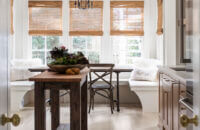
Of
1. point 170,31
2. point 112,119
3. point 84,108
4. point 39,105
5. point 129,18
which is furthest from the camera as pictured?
point 129,18

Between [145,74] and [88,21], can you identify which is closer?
[145,74]

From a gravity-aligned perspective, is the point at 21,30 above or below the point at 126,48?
above

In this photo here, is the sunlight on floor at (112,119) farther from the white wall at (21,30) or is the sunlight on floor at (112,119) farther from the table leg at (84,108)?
the white wall at (21,30)

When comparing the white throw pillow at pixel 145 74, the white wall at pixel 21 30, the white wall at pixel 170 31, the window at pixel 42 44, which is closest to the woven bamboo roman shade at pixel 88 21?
the window at pixel 42 44

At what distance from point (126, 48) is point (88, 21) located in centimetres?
110

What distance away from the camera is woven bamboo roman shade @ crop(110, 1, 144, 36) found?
5805 mm

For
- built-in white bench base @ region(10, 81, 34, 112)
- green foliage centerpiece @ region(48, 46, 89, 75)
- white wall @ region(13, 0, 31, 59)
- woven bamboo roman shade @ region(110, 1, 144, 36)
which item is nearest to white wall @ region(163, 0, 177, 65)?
green foliage centerpiece @ region(48, 46, 89, 75)

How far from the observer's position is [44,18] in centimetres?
584

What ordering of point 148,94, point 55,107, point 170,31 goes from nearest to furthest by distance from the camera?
1. point 55,107
2. point 170,31
3. point 148,94

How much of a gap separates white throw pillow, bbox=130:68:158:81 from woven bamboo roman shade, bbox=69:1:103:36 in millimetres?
1339

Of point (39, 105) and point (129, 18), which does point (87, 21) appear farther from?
point (39, 105)

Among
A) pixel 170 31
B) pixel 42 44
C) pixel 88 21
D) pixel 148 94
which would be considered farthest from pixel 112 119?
pixel 42 44

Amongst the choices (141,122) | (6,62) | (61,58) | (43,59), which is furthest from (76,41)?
(6,62)

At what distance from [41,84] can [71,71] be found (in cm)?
38
